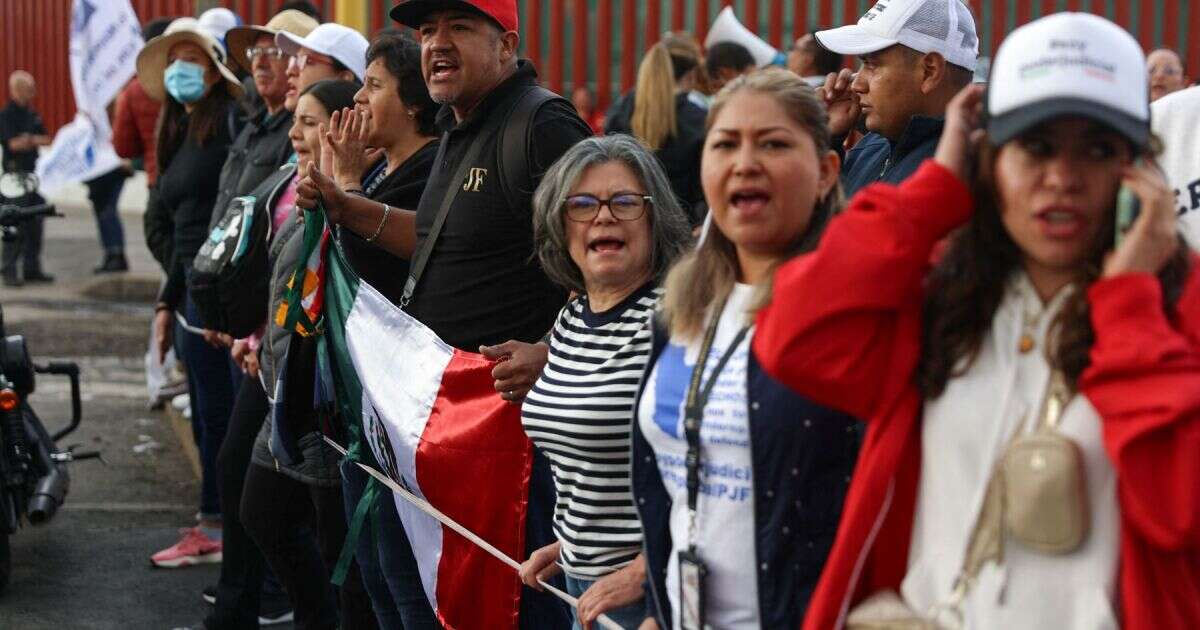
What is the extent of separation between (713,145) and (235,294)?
329cm

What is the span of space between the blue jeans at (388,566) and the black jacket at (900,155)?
1.59 m

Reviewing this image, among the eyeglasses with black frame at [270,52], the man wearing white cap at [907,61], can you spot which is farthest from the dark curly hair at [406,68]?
the eyeglasses with black frame at [270,52]

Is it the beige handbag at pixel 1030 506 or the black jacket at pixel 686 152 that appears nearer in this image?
the beige handbag at pixel 1030 506

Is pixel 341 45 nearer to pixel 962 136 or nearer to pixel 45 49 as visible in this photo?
pixel 962 136

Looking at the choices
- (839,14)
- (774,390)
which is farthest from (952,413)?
(839,14)

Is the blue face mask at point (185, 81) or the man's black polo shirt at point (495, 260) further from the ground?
the blue face mask at point (185, 81)

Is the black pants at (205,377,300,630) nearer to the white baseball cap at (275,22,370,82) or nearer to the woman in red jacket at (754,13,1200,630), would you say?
the white baseball cap at (275,22,370,82)

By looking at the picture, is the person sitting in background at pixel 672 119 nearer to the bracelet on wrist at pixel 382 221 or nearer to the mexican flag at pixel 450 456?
the bracelet on wrist at pixel 382 221

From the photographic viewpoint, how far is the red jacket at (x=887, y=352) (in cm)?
228

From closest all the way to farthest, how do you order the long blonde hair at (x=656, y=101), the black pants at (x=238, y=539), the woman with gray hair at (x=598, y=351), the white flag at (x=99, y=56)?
the woman with gray hair at (x=598, y=351)
the black pants at (x=238, y=539)
the long blonde hair at (x=656, y=101)
the white flag at (x=99, y=56)

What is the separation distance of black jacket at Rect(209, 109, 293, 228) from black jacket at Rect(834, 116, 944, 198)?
8.18ft

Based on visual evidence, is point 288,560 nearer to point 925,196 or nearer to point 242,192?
point 242,192

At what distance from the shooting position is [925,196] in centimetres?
248

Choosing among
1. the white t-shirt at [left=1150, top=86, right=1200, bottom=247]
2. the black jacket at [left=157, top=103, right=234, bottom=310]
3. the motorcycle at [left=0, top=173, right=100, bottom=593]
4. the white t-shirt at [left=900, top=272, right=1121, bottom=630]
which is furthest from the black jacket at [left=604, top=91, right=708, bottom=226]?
the white t-shirt at [left=900, top=272, right=1121, bottom=630]
